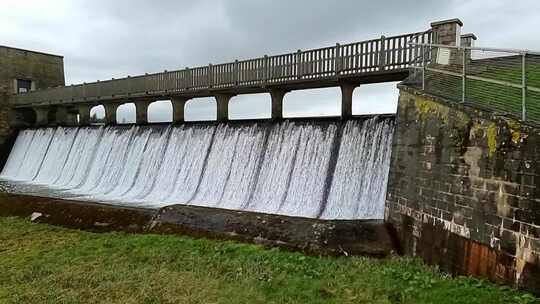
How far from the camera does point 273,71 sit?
16.6 metres

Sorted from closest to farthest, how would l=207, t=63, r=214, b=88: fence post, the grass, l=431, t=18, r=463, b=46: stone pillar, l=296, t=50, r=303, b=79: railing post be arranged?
1. the grass
2. l=431, t=18, r=463, b=46: stone pillar
3. l=296, t=50, r=303, b=79: railing post
4. l=207, t=63, r=214, b=88: fence post

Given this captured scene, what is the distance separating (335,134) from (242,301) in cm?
901

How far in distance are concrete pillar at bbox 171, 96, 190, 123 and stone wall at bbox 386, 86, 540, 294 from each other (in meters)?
15.1

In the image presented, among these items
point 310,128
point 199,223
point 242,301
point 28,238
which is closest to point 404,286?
point 242,301

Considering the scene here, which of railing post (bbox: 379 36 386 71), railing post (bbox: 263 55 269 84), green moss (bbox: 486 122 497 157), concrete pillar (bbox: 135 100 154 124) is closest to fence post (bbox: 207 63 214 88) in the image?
railing post (bbox: 263 55 269 84)

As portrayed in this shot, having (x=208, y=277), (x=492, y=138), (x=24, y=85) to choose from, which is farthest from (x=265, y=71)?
(x=24, y=85)

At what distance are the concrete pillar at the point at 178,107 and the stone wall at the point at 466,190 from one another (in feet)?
49.5

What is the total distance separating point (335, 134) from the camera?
44.5 feet

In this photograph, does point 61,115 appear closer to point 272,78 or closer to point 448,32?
point 272,78

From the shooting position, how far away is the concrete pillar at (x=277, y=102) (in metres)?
16.8

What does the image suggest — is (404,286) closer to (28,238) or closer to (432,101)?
(432,101)

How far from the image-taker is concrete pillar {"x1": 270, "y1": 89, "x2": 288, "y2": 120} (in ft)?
55.1

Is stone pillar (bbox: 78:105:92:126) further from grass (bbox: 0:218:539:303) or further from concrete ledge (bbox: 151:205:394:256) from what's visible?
concrete ledge (bbox: 151:205:394:256)

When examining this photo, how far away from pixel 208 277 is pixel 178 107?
1691 centimetres
